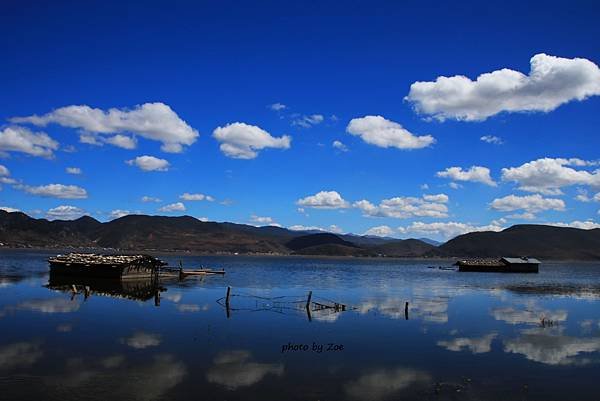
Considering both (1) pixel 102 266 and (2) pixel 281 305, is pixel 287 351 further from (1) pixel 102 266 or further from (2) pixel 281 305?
(1) pixel 102 266

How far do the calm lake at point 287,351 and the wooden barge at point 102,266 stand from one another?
22.1m

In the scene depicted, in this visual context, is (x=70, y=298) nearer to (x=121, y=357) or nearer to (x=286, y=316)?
(x=286, y=316)

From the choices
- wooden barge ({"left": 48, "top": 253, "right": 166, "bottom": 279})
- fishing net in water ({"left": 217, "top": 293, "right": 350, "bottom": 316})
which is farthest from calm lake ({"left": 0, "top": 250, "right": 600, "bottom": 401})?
wooden barge ({"left": 48, "top": 253, "right": 166, "bottom": 279})

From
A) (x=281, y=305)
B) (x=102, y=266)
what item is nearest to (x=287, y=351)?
(x=281, y=305)

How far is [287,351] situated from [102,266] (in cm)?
5314

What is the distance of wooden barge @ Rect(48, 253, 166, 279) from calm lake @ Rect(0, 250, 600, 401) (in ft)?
72.5

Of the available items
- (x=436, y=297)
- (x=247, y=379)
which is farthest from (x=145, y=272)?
(x=247, y=379)

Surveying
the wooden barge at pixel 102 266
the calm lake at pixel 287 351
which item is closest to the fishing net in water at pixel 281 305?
the calm lake at pixel 287 351

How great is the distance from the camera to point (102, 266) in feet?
246

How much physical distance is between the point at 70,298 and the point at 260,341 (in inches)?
1110

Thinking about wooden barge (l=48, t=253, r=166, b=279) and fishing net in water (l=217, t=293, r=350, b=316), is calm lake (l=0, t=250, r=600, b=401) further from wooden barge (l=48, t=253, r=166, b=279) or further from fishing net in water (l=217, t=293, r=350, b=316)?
wooden barge (l=48, t=253, r=166, b=279)

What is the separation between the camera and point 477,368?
26453 mm

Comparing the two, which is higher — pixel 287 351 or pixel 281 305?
pixel 281 305

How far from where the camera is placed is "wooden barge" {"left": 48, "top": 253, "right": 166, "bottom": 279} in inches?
2943
